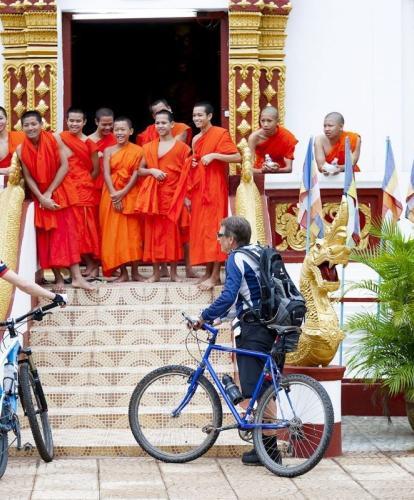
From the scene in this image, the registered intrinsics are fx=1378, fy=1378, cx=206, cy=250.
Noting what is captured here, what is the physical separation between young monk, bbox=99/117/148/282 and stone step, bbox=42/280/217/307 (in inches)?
25.7

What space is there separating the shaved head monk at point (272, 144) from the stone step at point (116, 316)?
2.11 metres

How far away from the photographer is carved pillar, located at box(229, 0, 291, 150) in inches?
589

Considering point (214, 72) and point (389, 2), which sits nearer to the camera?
point (389, 2)

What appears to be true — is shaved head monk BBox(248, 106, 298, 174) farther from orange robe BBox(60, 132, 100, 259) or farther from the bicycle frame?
the bicycle frame

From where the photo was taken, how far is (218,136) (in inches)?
510

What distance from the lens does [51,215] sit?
12914mm

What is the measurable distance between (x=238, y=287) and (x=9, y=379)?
1746 mm

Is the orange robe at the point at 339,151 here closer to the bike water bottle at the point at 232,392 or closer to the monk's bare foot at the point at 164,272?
the monk's bare foot at the point at 164,272

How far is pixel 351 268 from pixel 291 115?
236 cm

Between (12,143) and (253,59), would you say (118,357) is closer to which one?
(12,143)

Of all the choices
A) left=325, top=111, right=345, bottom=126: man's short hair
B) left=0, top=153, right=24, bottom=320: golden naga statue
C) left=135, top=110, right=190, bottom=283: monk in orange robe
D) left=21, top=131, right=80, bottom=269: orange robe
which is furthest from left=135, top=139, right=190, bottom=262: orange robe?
left=325, top=111, right=345, bottom=126: man's short hair

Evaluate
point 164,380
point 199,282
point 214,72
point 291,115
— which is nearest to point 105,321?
point 199,282

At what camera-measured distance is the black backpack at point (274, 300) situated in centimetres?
984

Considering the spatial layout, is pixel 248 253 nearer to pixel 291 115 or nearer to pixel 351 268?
pixel 351 268
